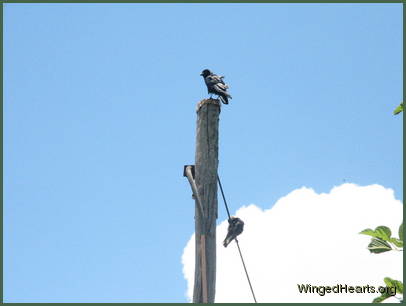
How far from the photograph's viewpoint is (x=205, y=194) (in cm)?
557

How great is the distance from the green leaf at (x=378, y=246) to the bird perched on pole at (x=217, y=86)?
13.5 feet

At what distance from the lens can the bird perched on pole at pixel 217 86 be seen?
7.23m

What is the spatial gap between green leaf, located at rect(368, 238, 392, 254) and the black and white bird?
265cm

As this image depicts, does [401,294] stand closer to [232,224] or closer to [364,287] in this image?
[364,287]

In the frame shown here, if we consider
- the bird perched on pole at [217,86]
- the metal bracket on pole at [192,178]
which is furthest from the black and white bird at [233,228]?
the bird perched on pole at [217,86]

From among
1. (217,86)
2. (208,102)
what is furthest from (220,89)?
(208,102)

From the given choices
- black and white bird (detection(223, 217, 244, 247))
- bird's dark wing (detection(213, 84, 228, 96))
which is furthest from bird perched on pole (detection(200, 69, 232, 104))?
black and white bird (detection(223, 217, 244, 247))

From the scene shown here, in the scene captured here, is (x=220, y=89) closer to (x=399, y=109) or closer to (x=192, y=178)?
(x=192, y=178)

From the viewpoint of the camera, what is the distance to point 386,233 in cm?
319

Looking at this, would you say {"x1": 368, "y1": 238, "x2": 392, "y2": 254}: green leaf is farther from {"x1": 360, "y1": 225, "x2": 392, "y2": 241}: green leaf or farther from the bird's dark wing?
the bird's dark wing

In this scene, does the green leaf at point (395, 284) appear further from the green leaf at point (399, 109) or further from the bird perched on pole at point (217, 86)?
the bird perched on pole at point (217, 86)

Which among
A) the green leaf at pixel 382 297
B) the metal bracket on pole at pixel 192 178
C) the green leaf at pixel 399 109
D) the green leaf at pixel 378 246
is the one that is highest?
the metal bracket on pole at pixel 192 178

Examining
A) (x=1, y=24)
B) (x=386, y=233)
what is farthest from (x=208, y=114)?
(x=1, y=24)

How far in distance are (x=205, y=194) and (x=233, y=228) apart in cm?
52
